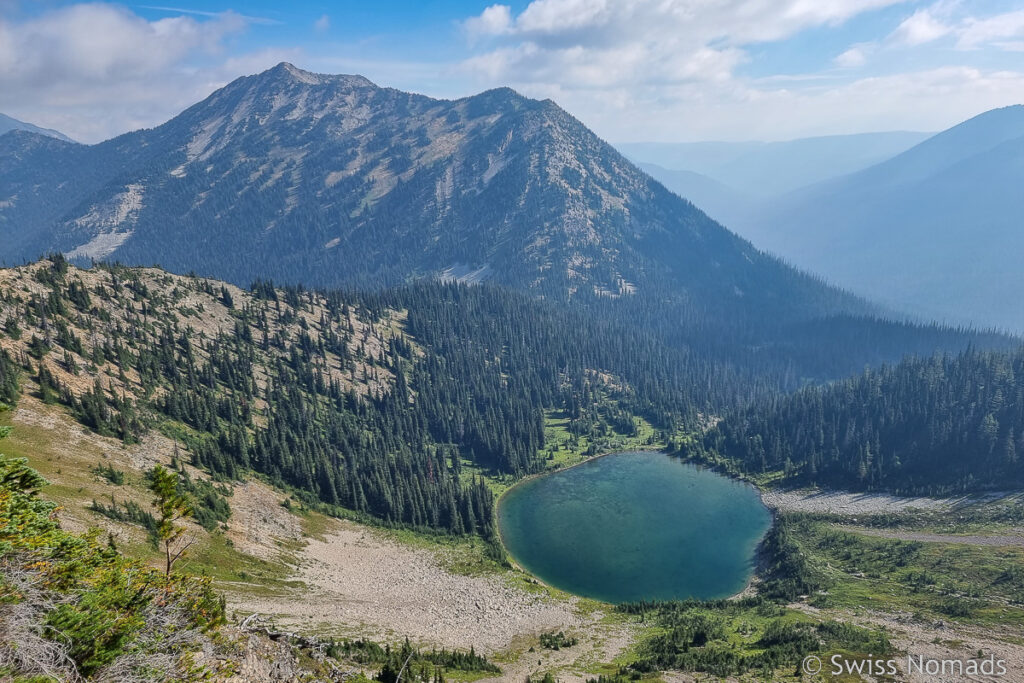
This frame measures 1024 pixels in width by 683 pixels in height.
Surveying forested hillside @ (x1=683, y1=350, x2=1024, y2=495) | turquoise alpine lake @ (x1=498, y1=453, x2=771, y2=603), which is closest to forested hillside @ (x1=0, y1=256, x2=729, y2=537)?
turquoise alpine lake @ (x1=498, y1=453, x2=771, y2=603)

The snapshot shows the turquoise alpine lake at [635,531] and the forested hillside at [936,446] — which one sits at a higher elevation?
the forested hillside at [936,446]

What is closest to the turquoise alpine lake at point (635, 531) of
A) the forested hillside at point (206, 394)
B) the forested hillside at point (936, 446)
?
the forested hillside at point (206, 394)

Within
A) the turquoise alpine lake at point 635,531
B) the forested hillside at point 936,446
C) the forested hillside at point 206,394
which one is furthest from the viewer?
the forested hillside at point 936,446

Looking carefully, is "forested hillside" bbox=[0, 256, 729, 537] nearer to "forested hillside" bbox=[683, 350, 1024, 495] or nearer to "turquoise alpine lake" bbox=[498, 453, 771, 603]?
"turquoise alpine lake" bbox=[498, 453, 771, 603]

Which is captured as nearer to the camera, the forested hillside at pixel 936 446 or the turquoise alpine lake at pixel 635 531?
the turquoise alpine lake at pixel 635 531

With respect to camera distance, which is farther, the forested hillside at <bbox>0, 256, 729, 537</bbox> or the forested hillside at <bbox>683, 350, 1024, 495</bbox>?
the forested hillside at <bbox>683, 350, 1024, 495</bbox>

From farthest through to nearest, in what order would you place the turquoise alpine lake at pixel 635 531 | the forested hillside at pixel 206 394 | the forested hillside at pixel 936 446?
1. the forested hillside at pixel 936 446
2. the turquoise alpine lake at pixel 635 531
3. the forested hillside at pixel 206 394

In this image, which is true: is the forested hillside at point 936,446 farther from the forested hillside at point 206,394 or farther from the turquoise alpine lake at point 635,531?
the forested hillside at point 206,394

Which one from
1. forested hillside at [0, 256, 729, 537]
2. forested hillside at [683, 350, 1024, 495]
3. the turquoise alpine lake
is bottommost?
the turquoise alpine lake

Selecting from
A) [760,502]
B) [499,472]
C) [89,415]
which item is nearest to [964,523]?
[760,502]

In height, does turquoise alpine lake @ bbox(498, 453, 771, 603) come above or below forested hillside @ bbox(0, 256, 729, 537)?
below
